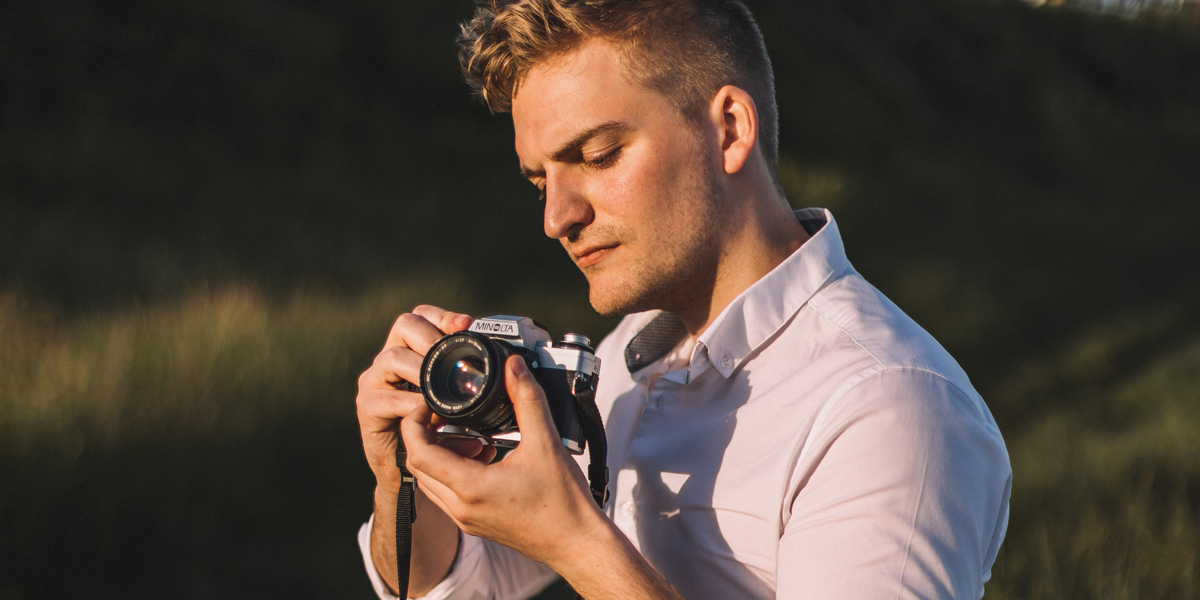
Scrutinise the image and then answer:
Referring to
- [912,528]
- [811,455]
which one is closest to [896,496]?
[912,528]

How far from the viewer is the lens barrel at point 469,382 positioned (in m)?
1.51

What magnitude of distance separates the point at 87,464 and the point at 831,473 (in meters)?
3.23

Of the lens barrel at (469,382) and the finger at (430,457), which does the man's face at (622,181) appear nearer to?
the lens barrel at (469,382)

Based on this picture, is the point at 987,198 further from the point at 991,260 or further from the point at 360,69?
the point at 360,69

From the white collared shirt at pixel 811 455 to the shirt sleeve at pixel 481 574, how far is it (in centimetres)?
2

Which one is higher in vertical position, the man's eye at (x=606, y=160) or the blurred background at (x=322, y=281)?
the man's eye at (x=606, y=160)

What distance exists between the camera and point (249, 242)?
229 inches

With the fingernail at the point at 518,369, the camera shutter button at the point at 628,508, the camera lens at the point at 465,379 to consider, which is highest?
the fingernail at the point at 518,369

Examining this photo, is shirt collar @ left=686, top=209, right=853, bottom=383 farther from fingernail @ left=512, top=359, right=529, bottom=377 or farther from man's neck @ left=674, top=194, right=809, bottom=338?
fingernail @ left=512, top=359, right=529, bottom=377

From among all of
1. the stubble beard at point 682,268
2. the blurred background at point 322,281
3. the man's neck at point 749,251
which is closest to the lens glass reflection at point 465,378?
the stubble beard at point 682,268

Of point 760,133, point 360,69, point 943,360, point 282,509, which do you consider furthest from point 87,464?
point 360,69

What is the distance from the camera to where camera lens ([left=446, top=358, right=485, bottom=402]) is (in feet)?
5.22

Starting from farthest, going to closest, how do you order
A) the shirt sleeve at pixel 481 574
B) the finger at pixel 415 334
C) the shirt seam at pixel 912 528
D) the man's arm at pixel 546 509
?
the shirt sleeve at pixel 481 574
the finger at pixel 415 334
the man's arm at pixel 546 509
the shirt seam at pixel 912 528

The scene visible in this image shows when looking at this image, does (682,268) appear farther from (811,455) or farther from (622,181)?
(811,455)
